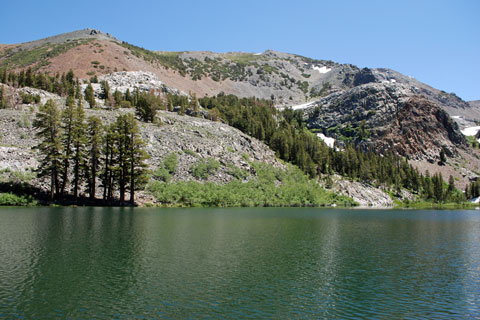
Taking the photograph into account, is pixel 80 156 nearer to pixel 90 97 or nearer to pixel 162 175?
pixel 162 175

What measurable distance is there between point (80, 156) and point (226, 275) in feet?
172

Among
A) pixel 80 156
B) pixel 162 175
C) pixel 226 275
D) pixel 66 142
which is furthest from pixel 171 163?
pixel 226 275

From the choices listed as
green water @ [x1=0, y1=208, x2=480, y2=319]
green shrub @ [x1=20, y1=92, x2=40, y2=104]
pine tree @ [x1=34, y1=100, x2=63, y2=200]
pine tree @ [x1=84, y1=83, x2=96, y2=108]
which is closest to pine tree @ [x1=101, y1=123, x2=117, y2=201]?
pine tree @ [x1=34, y1=100, x2=63, y2=200]

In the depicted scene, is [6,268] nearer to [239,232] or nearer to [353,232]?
[239,232]

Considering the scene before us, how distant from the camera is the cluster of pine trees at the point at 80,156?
61.2 metres

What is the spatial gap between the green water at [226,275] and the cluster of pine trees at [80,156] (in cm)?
2579

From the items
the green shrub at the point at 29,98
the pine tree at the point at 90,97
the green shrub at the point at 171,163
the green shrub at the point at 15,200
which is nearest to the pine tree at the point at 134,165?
the green shrub at the point at 171,163

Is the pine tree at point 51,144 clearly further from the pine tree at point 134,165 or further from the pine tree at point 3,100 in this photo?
the pine tree at point 3,100

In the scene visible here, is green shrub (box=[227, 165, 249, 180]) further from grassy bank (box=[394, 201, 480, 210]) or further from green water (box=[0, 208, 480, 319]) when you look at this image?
grassy bank (box=[394, 201, 480, 210])

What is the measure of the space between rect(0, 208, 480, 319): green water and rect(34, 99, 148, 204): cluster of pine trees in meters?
25.8

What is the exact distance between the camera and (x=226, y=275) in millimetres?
21469

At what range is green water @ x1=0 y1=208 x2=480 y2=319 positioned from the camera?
15.9 metres

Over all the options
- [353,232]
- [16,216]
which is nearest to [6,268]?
[16,216]

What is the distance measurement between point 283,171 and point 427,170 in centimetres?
11316
